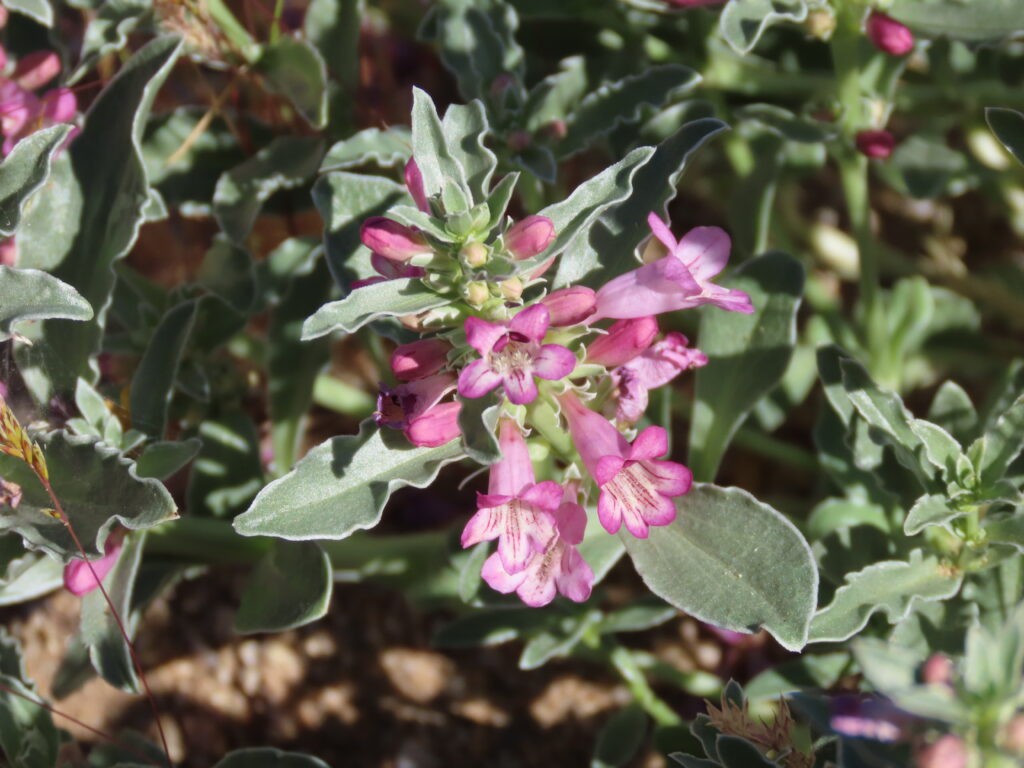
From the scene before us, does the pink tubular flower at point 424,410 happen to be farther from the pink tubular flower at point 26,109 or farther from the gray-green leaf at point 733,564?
the pink tubular flower at point 26,109

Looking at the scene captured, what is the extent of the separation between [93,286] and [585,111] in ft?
3.39

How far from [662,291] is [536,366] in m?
0.27

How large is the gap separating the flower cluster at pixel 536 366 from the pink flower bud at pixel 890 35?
66cm

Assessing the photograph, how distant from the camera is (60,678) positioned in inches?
89.0

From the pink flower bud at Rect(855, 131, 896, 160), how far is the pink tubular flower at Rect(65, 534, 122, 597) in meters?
1.66

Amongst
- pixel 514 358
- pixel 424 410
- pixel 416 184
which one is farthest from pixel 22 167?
pixel 514 358

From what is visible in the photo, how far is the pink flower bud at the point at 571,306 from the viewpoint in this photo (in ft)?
5.14

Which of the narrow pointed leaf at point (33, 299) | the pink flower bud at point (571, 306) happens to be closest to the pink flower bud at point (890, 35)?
the pink flower bud at point (571, 306)

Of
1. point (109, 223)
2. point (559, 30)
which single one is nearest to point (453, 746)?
point (109, 223)

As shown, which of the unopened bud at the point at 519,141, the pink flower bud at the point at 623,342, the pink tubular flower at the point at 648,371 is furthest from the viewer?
the unopened bud at the point at 519,141

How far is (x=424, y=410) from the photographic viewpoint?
62.6 inches

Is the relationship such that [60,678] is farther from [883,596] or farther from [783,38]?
[783,38]

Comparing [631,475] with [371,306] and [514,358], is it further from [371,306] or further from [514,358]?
[371,306]

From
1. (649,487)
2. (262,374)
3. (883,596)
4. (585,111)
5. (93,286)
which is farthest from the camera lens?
(262,374)
